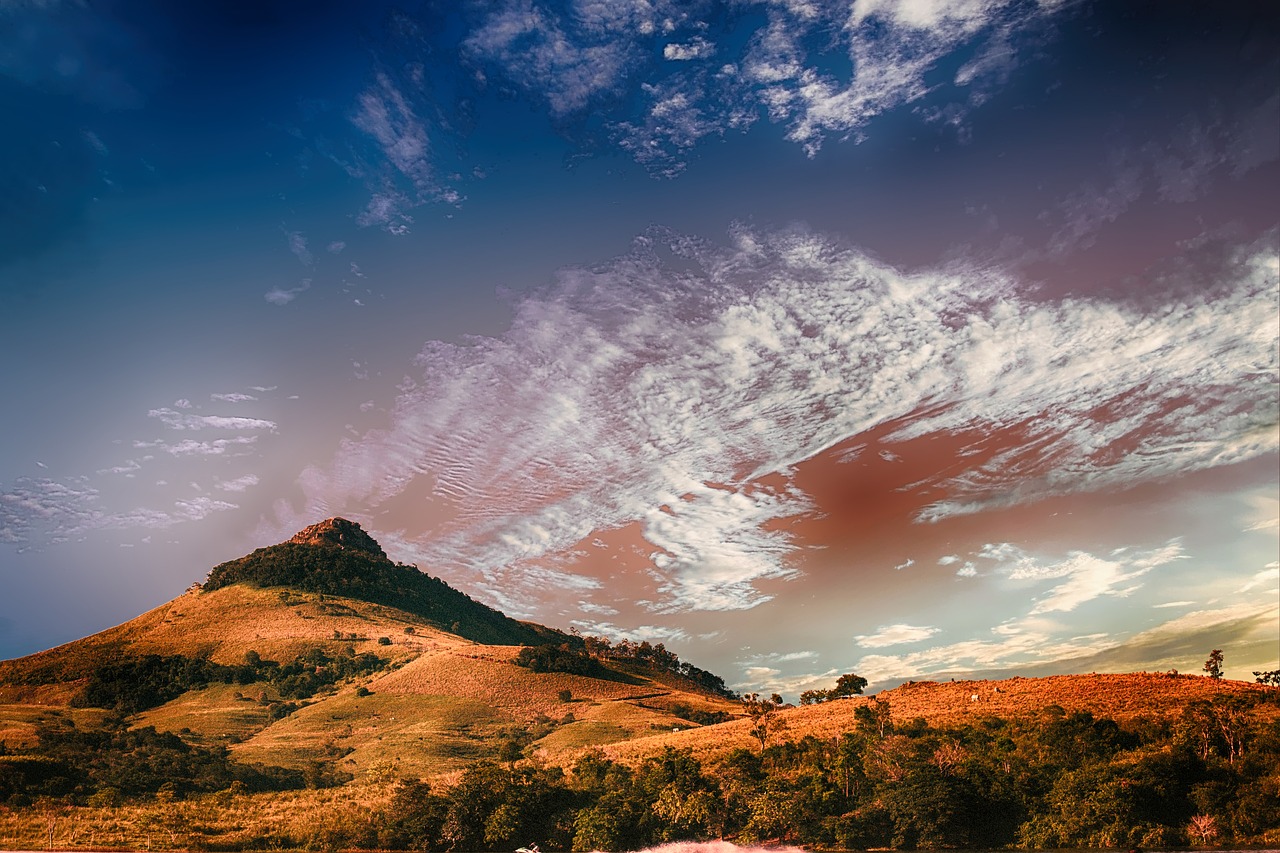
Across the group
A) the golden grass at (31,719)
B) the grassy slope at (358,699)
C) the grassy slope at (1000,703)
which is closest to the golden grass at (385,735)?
the grassy slope at (358,699)

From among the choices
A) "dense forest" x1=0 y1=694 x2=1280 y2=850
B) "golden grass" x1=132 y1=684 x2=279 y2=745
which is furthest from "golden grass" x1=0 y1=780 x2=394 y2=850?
"golden grass" x1=132 y1=684 x2=279 y2=745

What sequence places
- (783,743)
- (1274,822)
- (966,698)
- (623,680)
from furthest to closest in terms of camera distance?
(623,680), (966,698), (783,743), (1274,822)

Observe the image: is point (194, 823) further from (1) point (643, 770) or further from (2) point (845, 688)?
(2) point (845, 688)

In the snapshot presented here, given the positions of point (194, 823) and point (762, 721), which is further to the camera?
point (762, 721)

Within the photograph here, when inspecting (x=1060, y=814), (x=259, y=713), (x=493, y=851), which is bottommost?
(x=493, y=851)

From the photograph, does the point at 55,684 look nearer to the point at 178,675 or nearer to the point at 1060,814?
the point at 178,675

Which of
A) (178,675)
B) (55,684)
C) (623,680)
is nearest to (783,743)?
(623,680)

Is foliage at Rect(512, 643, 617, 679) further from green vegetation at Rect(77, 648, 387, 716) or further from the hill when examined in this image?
green vegetation at Rect(77, 648, 387, 716)

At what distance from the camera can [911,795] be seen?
202ft

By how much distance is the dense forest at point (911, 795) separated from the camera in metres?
58.1

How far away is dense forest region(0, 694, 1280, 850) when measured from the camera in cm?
5810

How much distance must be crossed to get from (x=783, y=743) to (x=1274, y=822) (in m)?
46.2

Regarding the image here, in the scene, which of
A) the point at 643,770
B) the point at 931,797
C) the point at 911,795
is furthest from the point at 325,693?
the point at 931,797

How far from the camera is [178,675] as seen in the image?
508ft
